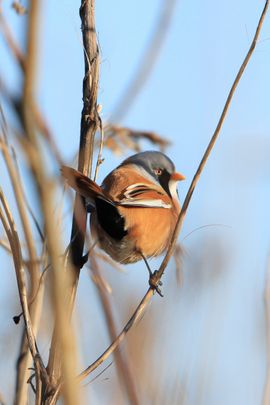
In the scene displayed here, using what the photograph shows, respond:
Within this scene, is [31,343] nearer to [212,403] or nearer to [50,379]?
[50,379]

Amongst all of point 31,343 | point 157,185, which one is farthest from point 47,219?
point 157,185

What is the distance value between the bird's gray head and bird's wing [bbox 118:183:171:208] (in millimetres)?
236

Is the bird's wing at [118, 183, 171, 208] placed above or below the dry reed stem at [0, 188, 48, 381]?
below

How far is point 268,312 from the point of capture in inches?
79.7

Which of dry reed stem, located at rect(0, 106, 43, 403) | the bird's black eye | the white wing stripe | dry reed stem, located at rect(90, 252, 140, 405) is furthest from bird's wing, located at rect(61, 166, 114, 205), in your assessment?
the bird's black eye

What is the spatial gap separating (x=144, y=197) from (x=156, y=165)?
52 cm

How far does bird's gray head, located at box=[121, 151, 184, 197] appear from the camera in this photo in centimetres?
359

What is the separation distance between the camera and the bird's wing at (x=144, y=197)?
304 cm

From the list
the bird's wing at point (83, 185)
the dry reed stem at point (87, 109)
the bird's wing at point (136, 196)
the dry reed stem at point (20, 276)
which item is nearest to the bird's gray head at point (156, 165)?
the bird's wing at point (136, 196)

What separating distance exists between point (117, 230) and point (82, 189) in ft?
2.50

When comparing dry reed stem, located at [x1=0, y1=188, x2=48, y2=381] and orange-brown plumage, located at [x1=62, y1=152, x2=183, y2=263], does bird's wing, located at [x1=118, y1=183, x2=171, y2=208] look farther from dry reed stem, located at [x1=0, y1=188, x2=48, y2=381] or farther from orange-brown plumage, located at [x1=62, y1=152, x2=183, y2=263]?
dry reed stem, located at [x1=0, y1=188, x2=48, y2=381]

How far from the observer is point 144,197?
10.4 feet

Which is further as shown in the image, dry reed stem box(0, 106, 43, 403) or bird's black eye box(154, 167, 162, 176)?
bird's black eye box(154, 167, 162, 176)

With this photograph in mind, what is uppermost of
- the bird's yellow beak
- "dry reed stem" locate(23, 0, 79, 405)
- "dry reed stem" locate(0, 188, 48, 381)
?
"dry reed stem" locate(23, 0, 79, 405)
